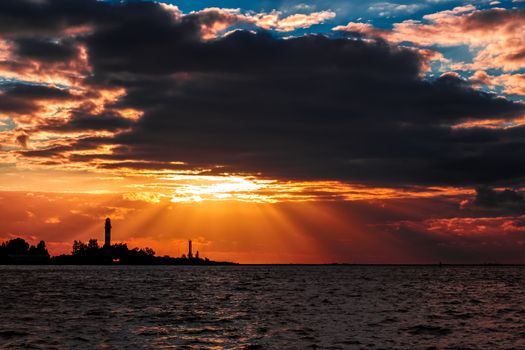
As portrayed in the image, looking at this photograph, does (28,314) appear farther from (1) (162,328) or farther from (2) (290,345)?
(2) (290,345)

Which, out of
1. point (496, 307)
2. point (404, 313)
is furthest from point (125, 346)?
point (496, 307)

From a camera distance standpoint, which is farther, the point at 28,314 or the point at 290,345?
the point at 28,314

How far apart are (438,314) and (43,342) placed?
44104 millimetres

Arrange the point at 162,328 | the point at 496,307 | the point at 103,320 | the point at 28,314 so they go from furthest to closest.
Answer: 1. the point at 496,307
2. the point at 28,314
3. the point at 103,320
4. the point at 162,328

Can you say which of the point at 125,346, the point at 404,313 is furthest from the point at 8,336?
the point at 404,313

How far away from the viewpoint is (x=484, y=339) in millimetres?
48344

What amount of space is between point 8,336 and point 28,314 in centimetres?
1938

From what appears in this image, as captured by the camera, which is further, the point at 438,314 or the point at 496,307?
the point at 496,307

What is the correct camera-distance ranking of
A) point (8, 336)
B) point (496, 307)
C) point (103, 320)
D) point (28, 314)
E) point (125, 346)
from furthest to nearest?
point (496, 307), point (28, 314), point (103, 320), point (8, 336), point (125, 346)

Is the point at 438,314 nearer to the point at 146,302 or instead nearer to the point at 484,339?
the point at 484,339

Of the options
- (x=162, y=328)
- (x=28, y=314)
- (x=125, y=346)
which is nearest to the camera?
(x=125, y=346)

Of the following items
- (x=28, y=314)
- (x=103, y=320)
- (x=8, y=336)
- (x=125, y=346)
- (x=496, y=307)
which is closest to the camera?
(x=125, y=346)

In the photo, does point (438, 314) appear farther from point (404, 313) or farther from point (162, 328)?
point (162, 328)

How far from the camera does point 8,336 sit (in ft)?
156
